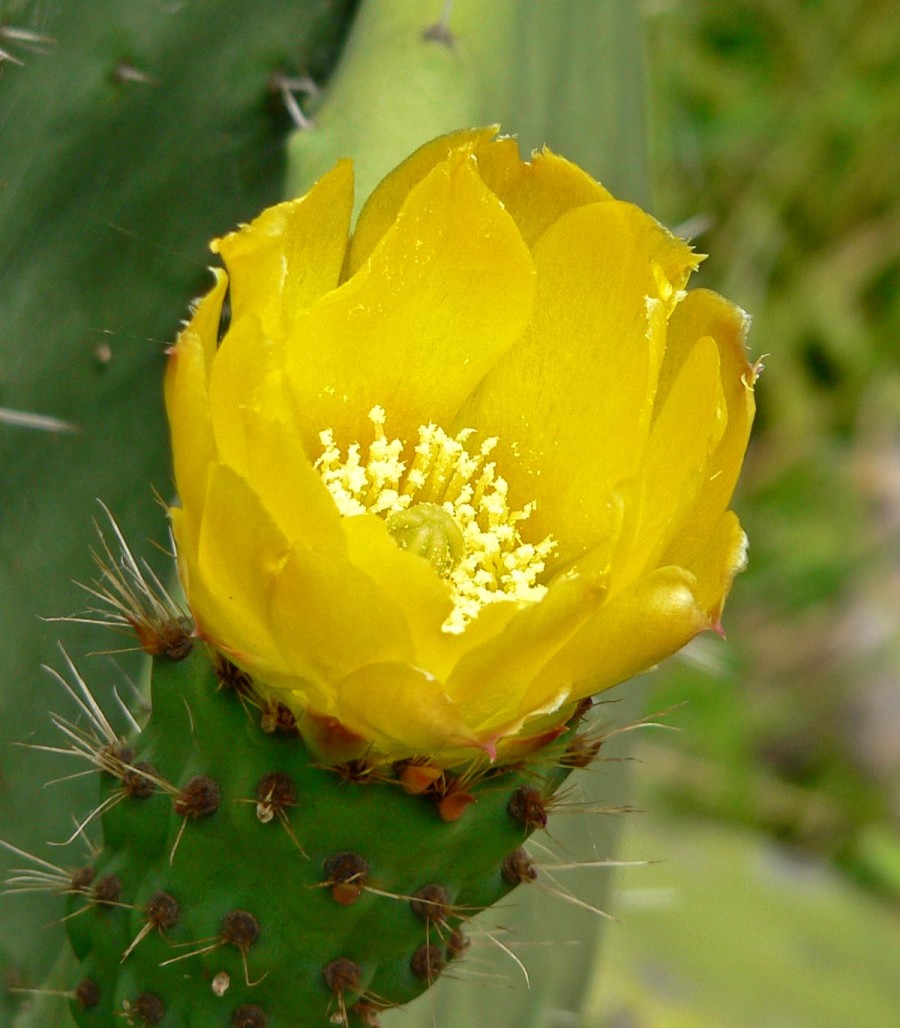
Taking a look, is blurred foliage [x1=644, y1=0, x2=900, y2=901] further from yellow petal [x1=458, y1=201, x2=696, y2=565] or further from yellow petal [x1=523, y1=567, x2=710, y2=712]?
yellow petal [x1=523, y1=567, x2=710, y2=712]

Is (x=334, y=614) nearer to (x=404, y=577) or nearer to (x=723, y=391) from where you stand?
(x=404, y=577)

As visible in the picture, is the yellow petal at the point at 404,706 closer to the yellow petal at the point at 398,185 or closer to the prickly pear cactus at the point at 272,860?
the prickly pear cactus at the point at 272,860

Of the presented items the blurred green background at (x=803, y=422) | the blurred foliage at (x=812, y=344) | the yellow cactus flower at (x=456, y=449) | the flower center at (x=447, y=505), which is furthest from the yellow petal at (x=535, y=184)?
the blurred foliage at (x=812, y=344)

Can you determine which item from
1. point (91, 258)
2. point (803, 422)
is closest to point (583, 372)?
point (91, 258)

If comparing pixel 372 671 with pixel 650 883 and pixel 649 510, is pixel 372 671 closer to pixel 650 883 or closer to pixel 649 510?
pixel 649 510

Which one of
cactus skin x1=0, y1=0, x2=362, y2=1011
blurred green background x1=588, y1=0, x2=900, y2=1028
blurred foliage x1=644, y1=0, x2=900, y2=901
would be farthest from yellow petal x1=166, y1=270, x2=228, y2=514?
blurred foliage x1=644, y1=0, x2=900, y2=901
